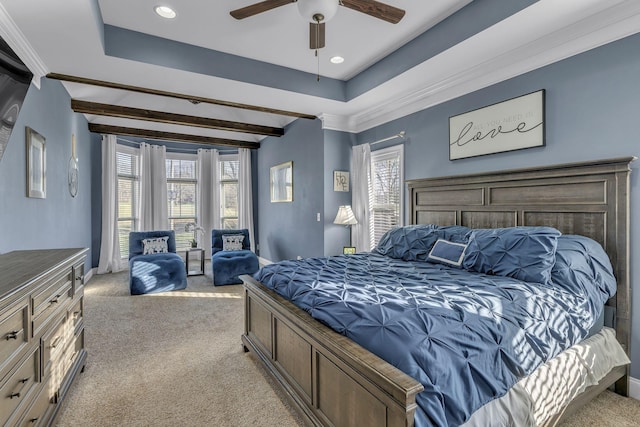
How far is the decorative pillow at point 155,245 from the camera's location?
512 cm

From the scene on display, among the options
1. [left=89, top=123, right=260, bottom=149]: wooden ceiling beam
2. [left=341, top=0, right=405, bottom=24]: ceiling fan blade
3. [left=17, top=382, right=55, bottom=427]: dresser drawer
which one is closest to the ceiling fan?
[left=341, top=0, right=405, bottom=24]: ceiling fan blade

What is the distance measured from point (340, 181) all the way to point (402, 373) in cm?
380

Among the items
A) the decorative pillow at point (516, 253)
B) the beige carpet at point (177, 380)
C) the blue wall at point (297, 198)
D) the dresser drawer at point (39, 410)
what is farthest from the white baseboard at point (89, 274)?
the decorative pillow at point (516, 253)

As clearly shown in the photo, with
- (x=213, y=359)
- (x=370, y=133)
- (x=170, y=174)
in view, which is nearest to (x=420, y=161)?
(x=370, y=133)

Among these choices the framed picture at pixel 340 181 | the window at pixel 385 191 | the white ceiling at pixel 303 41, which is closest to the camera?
the white ceiling at pixel 303 41

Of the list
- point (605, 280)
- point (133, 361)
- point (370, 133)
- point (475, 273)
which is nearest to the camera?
point (605, 280)

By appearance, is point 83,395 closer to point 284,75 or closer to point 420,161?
point 284,75

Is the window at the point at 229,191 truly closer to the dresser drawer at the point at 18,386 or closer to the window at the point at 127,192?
the window at the point at 127,192

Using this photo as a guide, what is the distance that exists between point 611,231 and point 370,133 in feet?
9.85

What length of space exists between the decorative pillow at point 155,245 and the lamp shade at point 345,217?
2885mm

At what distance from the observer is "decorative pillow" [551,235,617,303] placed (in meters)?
2.02

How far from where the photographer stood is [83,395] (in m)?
2.13

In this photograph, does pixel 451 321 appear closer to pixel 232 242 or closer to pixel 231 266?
pixel 231 266

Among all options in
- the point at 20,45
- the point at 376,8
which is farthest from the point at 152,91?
the point at 376,8
